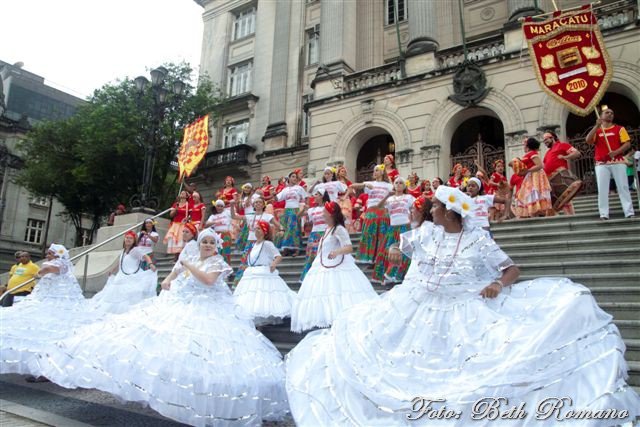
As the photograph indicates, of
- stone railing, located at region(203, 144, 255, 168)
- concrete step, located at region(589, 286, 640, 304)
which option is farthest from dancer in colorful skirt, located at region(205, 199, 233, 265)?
stone railing, located at region(203, 144, 255, 168)

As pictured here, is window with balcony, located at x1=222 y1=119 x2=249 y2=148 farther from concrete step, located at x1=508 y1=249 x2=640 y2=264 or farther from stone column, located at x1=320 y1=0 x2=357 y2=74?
concrete step, located at x1=508 y1=249 x2=640 y2=264

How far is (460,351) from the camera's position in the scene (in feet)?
11.5

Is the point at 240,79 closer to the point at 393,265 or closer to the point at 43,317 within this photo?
the point at 393,265

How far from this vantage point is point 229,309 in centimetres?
561

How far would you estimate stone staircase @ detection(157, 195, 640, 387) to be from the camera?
225 inches

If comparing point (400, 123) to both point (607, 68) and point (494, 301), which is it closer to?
point (607, 68)

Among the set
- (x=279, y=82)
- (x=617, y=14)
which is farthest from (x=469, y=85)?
(x=279, y=82)

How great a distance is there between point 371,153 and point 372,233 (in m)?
13.3

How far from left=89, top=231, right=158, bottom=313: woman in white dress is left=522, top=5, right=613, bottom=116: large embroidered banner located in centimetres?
1018

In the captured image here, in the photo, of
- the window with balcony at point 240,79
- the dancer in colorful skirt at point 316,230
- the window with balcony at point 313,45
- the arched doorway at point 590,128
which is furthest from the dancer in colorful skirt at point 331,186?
the window with balcony at point 240,79

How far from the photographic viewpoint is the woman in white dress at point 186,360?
4.36 metres

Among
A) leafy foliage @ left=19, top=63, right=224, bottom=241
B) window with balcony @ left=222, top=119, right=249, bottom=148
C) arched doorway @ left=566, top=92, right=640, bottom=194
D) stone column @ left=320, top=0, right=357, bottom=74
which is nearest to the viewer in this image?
arched doorway @ left=566, top=92, right=640, bottom=194

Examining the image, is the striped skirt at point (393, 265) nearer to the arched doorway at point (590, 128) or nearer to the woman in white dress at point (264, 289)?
the woman in white dress at point (264, 289)

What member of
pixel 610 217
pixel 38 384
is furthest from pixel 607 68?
pixel 38 384
